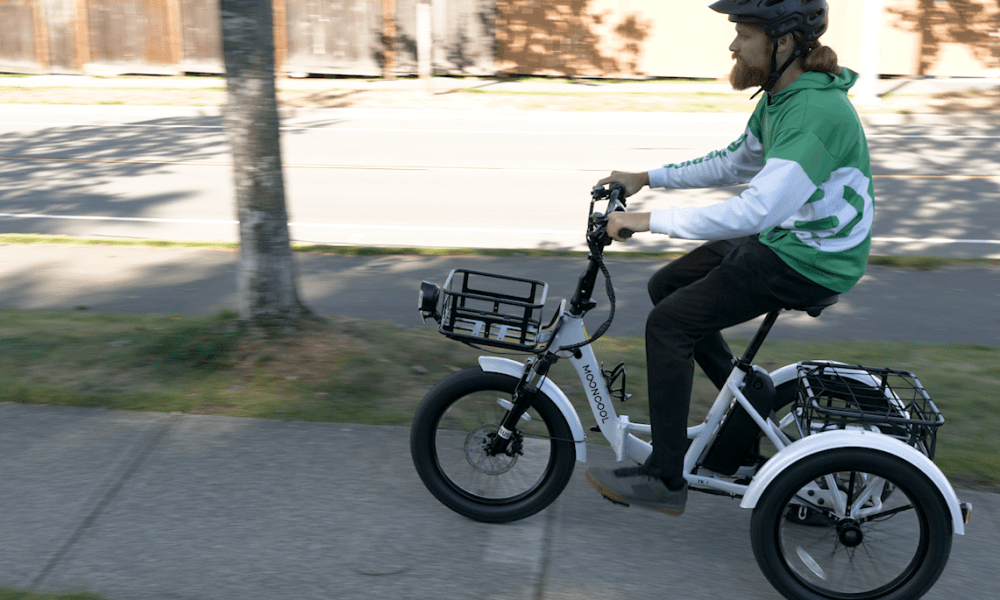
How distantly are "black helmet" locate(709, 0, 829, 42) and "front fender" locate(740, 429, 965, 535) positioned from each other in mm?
1376

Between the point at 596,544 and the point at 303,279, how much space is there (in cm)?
452

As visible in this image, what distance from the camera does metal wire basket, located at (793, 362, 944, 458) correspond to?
122 inches

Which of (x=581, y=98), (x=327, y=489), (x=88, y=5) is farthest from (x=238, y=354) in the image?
(x=88, y=5)

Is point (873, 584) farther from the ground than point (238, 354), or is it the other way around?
point (238, 354)

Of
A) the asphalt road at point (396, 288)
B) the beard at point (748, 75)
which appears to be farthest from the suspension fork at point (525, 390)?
the asphalt road at point (396, 288)

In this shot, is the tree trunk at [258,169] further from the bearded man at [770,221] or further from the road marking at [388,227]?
the road marking at [388,227]

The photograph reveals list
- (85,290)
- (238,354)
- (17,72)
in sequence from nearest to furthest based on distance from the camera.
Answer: (238,354)
(85,290)
(17,72)

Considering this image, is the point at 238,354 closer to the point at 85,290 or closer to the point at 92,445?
the point at 92,445

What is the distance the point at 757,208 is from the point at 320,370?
9.44ft

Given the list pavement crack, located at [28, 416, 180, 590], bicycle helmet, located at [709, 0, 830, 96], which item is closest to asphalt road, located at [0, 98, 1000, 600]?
pavement crack, located at [28, 416, 180, 590]

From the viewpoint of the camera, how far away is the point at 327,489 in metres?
3.94

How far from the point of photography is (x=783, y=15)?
9.90ft

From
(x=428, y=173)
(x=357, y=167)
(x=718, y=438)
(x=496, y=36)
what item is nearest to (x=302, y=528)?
(x=718, y=438)

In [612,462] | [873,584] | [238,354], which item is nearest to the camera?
[873,584]
